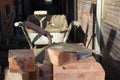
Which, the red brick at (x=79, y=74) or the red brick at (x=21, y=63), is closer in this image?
the red brick at (x=79, y=74)

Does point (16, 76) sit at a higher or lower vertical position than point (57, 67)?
lower

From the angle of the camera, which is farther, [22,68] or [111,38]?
[111,38]

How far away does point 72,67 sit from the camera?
4363 millimetres

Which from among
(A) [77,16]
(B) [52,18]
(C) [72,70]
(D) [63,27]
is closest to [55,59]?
(C) [72,70]

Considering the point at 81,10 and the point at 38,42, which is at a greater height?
the point at 81,10

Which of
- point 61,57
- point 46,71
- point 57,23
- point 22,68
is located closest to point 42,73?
point 46,71

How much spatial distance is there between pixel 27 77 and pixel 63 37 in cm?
454

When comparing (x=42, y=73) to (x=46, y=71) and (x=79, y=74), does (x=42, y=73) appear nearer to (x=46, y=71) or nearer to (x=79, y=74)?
(x=46, y=71)

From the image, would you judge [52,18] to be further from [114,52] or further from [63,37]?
[114,52]

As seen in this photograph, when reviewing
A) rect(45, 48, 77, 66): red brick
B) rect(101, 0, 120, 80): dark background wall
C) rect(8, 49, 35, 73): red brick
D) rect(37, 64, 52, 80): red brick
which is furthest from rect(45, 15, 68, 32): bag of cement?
rect(45, 48, 77, 66): red brick

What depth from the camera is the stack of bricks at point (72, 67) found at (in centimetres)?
416

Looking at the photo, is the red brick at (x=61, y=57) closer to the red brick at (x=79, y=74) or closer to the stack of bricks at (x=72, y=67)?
the stack of bricks at (x=72, y=67)

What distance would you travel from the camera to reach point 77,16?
11.2 meters

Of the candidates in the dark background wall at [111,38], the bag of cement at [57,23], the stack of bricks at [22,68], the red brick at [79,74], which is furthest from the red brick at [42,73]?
the bag of cement at [57,23]
